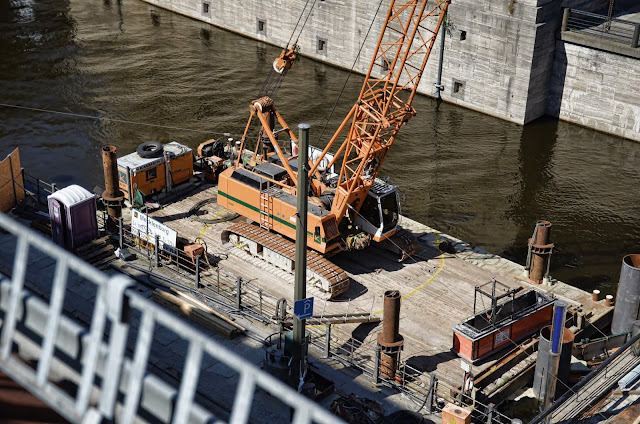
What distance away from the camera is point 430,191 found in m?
41.6

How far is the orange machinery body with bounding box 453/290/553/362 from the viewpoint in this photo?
26.8 m

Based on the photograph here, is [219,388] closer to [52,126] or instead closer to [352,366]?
[352,366]

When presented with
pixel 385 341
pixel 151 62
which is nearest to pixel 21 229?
pixel 385 341

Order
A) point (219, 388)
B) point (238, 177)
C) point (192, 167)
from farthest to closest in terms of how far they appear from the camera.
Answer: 1. point (192, 167)
2. point (238, 177)
3. point (219, 388)

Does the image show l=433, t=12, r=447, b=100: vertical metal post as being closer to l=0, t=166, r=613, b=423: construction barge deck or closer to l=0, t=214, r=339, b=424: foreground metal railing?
l=0, t=166, r=613, b=423: construction barge deck

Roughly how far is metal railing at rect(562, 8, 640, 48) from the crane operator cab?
65.3 ft

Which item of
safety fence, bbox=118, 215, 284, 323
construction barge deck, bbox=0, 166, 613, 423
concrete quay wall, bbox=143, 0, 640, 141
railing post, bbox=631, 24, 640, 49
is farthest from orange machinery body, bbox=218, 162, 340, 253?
railing post, bbox=631, 24, 640, 49

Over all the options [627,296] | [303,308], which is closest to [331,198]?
[627,296]

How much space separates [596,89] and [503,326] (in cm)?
2323

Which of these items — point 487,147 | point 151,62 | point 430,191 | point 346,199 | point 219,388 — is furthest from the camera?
point 151,62

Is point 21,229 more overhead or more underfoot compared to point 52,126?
more overhead

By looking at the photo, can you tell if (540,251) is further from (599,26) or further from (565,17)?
(599,26)

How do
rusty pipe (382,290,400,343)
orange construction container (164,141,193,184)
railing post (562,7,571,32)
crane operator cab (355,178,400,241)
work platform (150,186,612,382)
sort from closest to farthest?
rusty pipe (382,290,400,343) → work platform (150,186,612,382) → crane operator cab (355,178,400,241) → orange construction container (164,141,193,184) → railing post (562,7,571,32)

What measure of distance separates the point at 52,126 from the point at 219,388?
2873 centimetres
